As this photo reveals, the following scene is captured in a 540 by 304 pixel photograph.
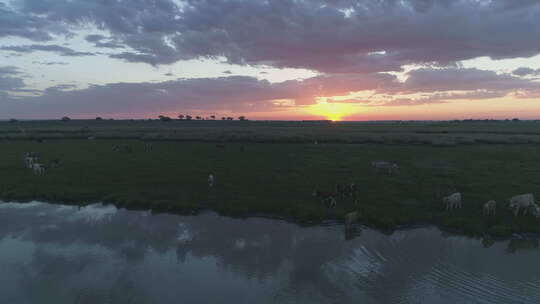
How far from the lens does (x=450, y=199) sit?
57.0ft

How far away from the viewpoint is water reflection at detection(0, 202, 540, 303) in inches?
387

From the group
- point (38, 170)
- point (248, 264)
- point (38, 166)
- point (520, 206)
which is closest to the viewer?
point (248, 264)

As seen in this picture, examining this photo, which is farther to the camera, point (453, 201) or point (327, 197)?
point (327, 197)

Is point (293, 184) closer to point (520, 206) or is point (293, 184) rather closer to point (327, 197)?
point (327, 197)

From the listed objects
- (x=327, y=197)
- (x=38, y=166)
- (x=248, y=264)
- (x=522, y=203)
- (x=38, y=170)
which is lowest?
(x=248, y=264)

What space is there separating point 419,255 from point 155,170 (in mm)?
23966

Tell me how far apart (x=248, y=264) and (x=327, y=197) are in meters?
8.42

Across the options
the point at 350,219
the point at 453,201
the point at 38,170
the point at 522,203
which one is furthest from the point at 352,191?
the point at 38,170

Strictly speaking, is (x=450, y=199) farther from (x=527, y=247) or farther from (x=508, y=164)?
(x=508, y=164)

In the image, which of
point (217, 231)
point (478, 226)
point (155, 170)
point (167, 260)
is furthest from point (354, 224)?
point (155, 170)

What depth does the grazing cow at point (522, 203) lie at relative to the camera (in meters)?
16.0

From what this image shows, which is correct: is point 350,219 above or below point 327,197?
below

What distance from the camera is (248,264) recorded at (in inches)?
464

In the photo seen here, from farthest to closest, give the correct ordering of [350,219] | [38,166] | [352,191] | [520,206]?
[38,166], [352,191], [520,206], [350,219]
